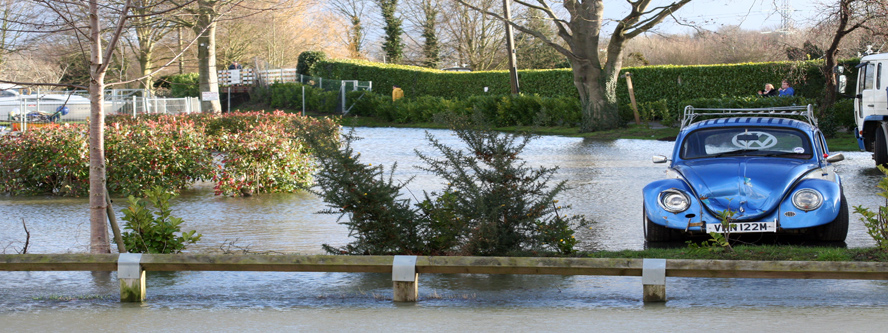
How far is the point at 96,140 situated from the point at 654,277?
4406 mm

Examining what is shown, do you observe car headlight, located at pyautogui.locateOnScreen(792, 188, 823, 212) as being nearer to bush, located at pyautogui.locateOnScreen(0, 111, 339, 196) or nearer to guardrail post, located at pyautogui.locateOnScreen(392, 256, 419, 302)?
guardrail post, located at pyautogui.locateOnScreen(392, 256, 419, 302)

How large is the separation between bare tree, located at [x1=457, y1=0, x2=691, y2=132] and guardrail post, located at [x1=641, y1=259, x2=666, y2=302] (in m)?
18.9

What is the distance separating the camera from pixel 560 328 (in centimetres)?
495

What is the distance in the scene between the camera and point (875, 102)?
15078mm

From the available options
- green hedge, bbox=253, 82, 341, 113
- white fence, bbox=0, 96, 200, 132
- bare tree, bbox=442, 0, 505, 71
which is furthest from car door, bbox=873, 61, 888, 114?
bare tree, bbox=442, 0, 505, 71

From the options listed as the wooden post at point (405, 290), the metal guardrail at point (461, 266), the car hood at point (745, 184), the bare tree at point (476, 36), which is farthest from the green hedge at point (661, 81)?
the wooden post at point (405, 290)

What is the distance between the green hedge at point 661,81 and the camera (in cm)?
2650

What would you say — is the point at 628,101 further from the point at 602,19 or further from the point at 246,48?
the point at 246,48

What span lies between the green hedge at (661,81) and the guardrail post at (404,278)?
2034cm

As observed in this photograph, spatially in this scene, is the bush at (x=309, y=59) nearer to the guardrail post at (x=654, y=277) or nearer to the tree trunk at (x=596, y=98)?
the tree trunk at (x=596, y=98)

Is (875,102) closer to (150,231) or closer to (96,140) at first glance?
(150,231)

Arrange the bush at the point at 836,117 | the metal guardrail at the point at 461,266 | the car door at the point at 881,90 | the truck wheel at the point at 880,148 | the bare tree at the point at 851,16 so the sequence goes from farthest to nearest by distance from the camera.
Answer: the bush at the point at 836,117, the bare tree at the point at 851,16, the truck wheel at the point at 880,148, the car door at the point at 881,90, the metal guardrail at the point at 461,266

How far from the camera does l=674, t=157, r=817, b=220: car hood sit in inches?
295

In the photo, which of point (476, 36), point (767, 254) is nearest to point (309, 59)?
point (476, 36)
